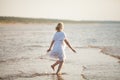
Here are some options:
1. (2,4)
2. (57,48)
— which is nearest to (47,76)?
(57,48)

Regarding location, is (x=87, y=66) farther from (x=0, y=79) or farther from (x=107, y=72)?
(x=0, y=79)

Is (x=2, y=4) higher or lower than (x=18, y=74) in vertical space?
higher

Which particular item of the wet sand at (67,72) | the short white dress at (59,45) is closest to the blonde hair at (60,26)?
the short white dress at (59,45)

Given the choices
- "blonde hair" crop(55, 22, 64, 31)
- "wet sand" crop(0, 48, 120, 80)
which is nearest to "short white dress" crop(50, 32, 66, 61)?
"blonde hair" crop(55, 22, 64, 31)

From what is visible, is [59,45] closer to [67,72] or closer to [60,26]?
[60,26]

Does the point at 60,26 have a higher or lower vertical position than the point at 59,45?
higher

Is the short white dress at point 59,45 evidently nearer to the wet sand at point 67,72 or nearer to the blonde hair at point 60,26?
the blonde hair at point 60,26

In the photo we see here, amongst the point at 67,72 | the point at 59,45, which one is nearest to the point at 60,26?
the point at 59,45

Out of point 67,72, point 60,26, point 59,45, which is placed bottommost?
point 67,72

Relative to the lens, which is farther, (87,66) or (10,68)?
(87,66)

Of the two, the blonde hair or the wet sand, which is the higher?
the blonde hair

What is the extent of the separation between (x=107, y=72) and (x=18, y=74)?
96.8 inches

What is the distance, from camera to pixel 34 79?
599cm

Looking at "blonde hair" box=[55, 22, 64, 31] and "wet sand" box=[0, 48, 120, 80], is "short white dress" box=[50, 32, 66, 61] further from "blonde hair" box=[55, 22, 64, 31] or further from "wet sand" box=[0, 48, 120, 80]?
"wet sand" box=[0, 48, 120, 80]
